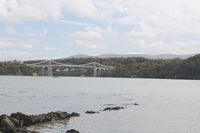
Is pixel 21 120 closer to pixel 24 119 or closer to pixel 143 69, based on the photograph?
pixel 24 119

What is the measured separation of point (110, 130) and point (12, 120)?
310cm

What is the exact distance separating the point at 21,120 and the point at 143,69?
79344mm

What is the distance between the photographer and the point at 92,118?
1174 cm

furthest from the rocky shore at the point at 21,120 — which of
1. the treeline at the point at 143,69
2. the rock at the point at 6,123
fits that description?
the treeline at the point at 143,69

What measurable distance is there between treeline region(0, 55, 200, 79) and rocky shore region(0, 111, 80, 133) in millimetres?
62176

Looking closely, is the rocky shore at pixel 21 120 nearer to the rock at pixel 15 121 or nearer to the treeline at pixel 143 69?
the rock at pixel 15 121

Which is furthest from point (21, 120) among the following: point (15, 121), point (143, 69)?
point (143, 69)

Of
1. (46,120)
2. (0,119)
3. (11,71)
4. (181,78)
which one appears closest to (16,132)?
(0,119)

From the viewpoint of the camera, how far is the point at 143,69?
287 ft

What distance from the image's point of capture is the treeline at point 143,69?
7112 centimetres

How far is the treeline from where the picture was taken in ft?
233

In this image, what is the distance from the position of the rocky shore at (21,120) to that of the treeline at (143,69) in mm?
62176

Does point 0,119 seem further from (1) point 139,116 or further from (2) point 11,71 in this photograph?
(2) point 11,71

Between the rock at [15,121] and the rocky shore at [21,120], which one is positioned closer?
the rocky shore at [21,120]
